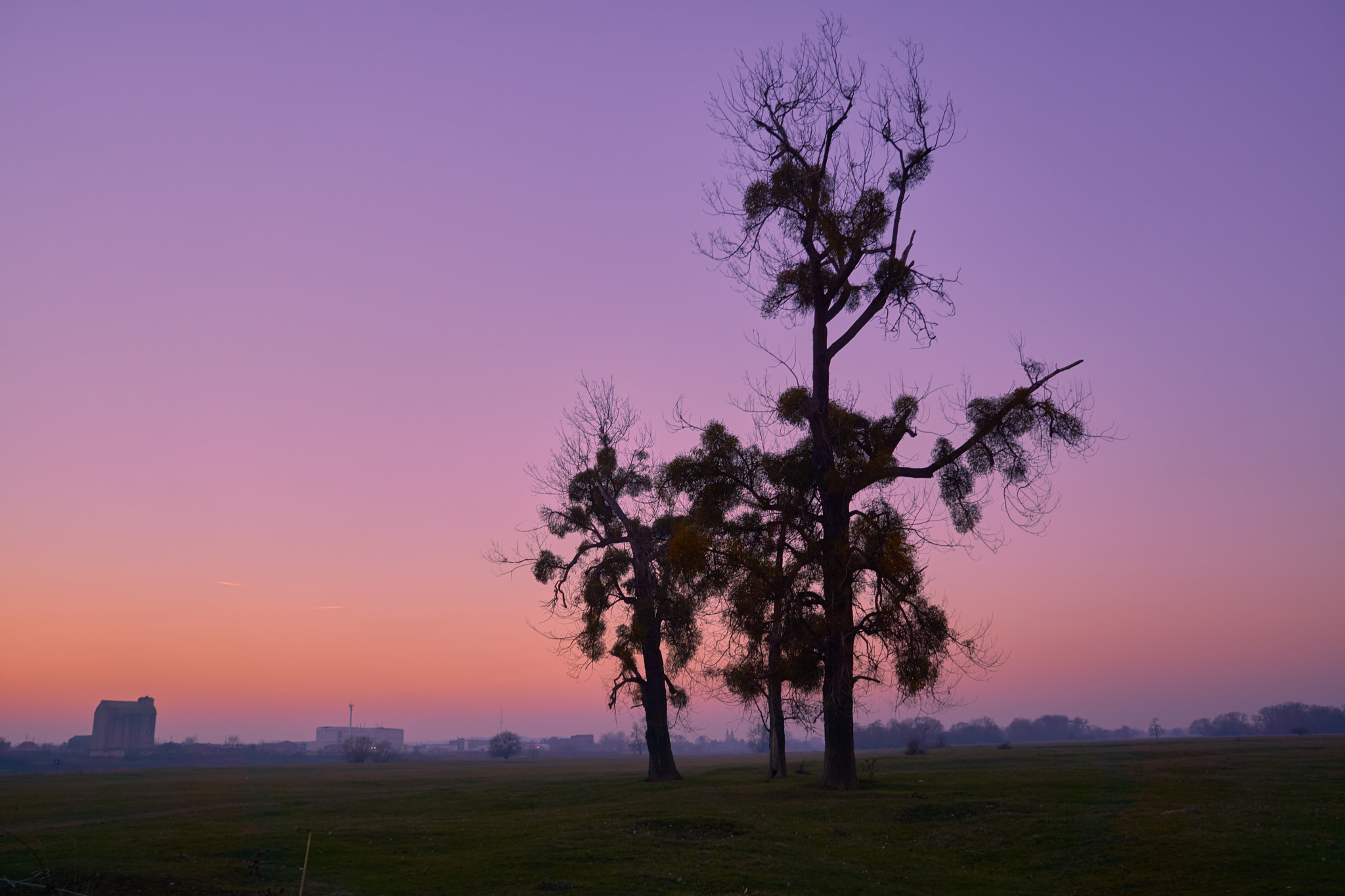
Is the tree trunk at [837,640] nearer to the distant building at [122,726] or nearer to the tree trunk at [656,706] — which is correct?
the tree trunk at [656,706]

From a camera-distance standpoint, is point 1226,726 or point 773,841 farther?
point 1226,726

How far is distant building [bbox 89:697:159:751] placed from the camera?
16188cm

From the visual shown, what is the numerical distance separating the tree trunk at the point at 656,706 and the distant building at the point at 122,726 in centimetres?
16781

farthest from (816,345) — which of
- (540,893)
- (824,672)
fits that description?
(540,893)

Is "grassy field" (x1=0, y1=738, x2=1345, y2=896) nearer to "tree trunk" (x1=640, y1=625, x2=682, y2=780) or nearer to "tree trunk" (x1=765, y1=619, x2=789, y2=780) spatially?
"tree trunk" (x1=765, y1=619, x2=789, y2=780)

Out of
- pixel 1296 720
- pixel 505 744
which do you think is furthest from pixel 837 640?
pixel 1296 720

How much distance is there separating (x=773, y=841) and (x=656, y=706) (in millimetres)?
16500

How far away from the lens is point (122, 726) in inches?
6462

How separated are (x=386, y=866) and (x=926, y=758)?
44610 mm

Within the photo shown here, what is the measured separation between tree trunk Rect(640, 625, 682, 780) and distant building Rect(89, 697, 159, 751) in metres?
168

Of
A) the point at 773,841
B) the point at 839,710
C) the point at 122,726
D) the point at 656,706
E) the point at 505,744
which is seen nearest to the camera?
the point at 773,841

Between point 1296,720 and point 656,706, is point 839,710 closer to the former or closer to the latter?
point 656,706

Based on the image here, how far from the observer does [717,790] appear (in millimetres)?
26203

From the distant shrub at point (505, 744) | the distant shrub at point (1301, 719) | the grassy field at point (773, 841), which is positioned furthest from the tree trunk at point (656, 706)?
the distant shrub at point (1301, 719)
